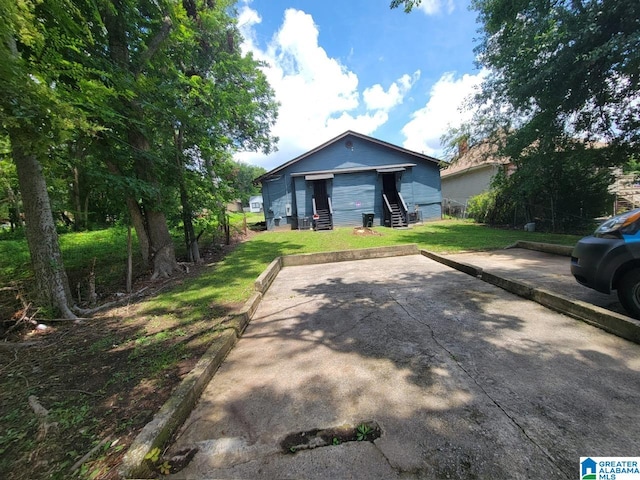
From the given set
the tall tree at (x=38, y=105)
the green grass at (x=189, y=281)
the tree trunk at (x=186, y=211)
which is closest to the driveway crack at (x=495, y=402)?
the green grass at (x=189, y=281)

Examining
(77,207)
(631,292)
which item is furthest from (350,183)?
(77,207)

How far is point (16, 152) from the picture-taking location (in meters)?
4.34

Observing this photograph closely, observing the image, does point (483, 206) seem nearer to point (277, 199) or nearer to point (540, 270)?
point (540, 270)

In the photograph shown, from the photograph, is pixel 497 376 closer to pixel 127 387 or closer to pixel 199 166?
pixel 127 387

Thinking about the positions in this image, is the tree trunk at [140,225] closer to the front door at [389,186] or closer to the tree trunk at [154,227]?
the tree trunk at [154,227]

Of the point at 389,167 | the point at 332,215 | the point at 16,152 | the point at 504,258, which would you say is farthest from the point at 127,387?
the point at 389,167

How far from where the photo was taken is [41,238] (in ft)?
15.2

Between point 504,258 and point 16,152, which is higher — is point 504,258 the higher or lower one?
the lower one

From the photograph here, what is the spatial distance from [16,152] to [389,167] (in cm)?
1678

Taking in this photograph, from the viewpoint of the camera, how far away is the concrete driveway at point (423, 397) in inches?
66.9

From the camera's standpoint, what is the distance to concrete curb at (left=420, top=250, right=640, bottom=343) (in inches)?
113

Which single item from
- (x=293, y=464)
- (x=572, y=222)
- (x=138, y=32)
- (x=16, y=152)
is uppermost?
(x=138, y=32)

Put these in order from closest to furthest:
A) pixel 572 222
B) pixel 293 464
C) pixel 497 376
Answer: pixel 293 464, pixel 497 376, pixel 572 222

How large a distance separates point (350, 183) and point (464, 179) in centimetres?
1205
